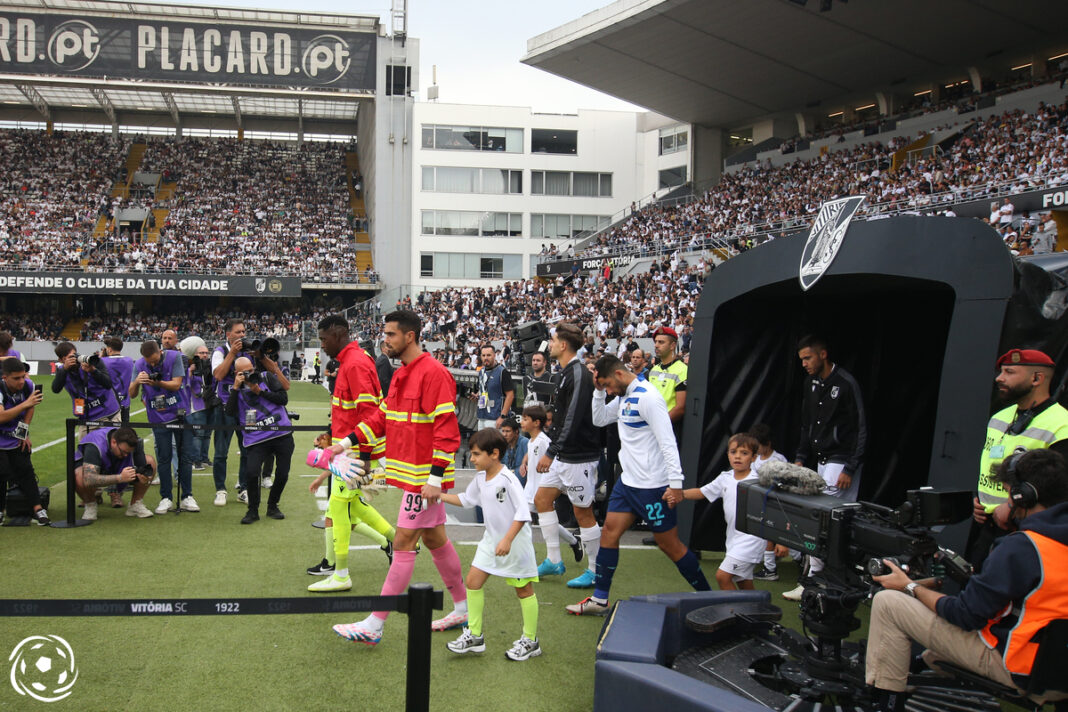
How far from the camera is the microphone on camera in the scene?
402 centimetres

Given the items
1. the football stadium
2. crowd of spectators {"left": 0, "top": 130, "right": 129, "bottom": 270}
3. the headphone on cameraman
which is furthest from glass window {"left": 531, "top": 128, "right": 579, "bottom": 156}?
the headphone on cameraman

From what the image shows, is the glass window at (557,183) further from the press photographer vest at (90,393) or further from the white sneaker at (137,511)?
the white sneaker at (137,511)

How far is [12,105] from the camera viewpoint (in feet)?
159

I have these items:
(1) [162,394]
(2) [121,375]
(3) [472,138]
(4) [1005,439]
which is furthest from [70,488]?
(3) [472,138]

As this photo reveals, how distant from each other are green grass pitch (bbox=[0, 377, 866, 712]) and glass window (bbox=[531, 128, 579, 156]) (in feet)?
126

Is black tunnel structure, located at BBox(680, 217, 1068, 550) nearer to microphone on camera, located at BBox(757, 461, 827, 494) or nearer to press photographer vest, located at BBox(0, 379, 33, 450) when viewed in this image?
microphone on camera, located at BBox(757, 461, 827, 494)

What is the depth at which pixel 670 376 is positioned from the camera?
26.5 ft

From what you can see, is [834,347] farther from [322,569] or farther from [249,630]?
[249,630]

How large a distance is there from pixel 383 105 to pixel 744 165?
1882 centimetres

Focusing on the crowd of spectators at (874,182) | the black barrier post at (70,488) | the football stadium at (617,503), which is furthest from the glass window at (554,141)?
the black barrier post at (70,488)

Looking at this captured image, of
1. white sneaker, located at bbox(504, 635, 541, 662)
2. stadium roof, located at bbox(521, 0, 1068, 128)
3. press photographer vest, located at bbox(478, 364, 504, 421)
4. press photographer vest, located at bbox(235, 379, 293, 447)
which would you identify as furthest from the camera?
stadium roof, located at bbox(521, 0, 1068, 128)

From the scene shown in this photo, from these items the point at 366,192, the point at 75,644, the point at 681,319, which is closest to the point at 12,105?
the point at 366,192

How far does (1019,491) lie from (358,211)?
47721mm

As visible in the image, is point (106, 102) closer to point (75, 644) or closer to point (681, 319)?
point (681, 319)
